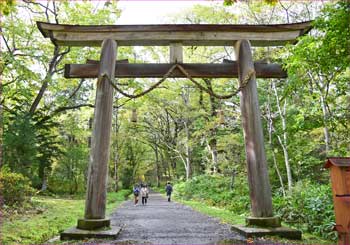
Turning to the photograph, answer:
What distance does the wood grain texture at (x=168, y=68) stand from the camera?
687 cm

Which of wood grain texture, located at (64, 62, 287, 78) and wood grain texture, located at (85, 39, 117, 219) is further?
wood grain texture, located at (64, 62, 287, 78)

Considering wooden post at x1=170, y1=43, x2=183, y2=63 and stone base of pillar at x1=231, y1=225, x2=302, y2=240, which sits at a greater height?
wooden post at x1=170, y1=43, x2=183, y2=63

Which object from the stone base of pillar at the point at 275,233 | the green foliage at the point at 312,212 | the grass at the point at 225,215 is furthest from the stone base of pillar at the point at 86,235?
the green foliage at the point at 312,212

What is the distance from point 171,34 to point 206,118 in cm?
1518

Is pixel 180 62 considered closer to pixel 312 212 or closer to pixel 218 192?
pixel 312 212

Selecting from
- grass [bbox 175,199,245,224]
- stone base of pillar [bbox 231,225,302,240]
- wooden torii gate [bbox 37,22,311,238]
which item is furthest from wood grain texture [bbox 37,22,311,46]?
grass [bbox 175,199,245,224]

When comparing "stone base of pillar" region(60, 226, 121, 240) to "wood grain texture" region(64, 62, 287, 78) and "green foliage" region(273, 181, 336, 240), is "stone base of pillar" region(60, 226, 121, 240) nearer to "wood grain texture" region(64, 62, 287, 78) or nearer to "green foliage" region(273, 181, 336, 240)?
"wood grain texture" region(64, 62, 287, 78)

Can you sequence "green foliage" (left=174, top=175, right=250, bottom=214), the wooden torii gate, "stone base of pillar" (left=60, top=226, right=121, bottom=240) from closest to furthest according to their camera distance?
"stone base of pillar" (left=60, top=226, right=121, bottom=240) → the wooden torii gate → "green foliage" (left=174, top=175, right=250, bottom=214)

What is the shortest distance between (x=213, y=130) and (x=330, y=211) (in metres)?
13.8

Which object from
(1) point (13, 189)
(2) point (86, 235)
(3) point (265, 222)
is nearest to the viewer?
(2) point (86, 235)

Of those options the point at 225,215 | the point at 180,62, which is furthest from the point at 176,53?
the point at 225,215

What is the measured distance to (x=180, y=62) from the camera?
6996 millimetres

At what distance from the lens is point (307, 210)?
7824 millimetres

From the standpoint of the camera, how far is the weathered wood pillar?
19.2 ft
